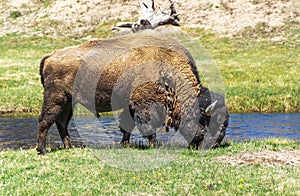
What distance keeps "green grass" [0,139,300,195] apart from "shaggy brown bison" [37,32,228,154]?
103cm

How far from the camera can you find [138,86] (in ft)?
39.4

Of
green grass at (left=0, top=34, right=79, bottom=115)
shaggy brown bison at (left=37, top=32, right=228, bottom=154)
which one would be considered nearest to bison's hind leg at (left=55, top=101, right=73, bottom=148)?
shaggy brown bison at (left=37, top=32, right=228, bottom=154)

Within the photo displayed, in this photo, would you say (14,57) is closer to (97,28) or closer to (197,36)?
(97,28)

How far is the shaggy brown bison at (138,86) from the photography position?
11961 millimetres

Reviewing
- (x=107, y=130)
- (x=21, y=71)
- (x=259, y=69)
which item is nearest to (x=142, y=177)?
(x=107, y=130)

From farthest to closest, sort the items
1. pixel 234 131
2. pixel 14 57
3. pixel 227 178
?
pixel 14 57 → pixel 234 131 → pixel 227 178

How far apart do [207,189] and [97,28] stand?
1782 inches

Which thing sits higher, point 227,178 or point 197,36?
point 227,178

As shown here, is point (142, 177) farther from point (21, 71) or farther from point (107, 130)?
point (21, 71)

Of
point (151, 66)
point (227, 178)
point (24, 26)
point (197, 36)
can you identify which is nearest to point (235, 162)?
point (227, 178)

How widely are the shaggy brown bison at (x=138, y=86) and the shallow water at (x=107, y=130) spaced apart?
331 centimetres

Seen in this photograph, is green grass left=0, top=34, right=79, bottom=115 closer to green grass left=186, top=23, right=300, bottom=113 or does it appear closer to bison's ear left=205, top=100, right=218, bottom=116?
green grass left=186, top=23, right=300, bottom=113

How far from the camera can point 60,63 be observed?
40.2ft

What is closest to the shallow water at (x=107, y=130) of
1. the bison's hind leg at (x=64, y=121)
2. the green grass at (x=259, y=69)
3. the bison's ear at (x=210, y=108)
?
the green grass at (x=259, y=69)
